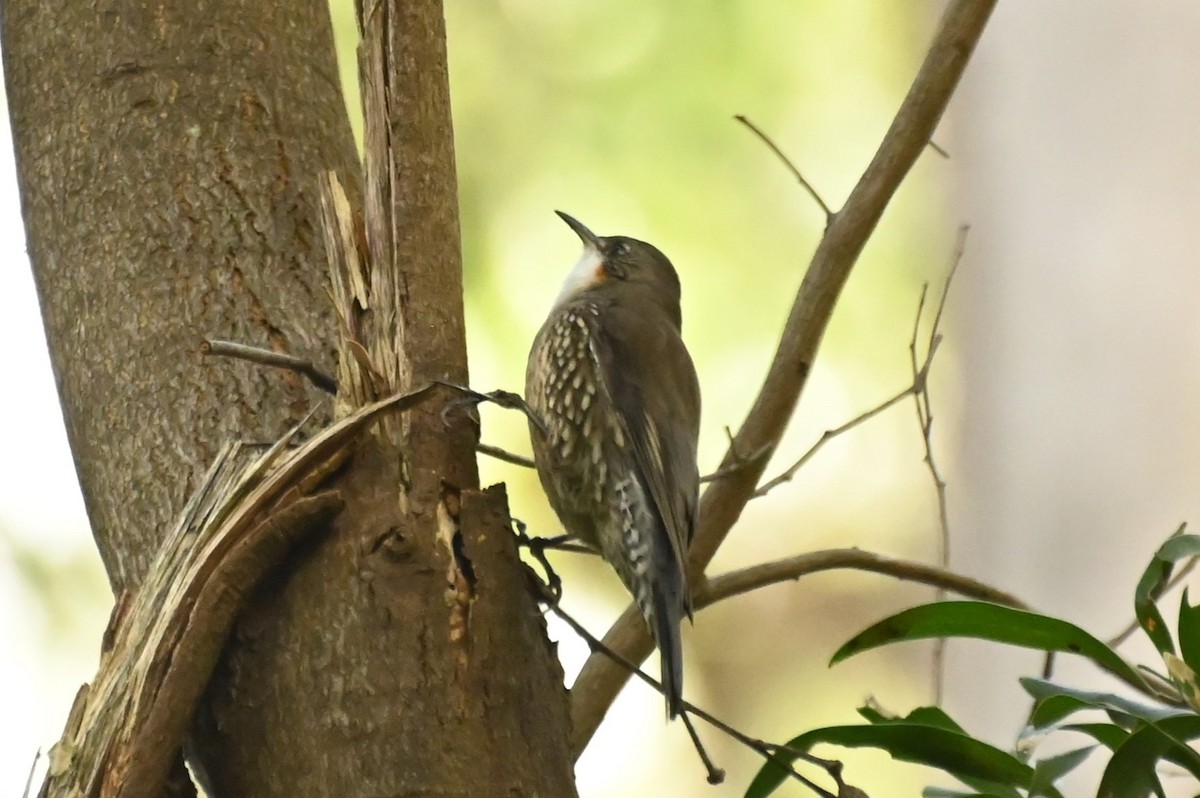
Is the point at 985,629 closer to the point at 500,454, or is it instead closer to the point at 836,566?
the point at 836,566

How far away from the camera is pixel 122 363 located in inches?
63.2

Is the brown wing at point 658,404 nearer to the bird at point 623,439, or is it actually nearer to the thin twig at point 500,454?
the bird at point 623,439

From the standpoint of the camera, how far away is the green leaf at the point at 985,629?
1482 millimetres

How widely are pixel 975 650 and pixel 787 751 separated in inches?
105

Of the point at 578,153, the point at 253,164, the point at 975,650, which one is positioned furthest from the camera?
the point at 578,153

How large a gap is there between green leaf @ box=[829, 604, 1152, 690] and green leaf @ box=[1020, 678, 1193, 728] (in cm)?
6

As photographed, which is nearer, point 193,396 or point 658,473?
point 193,396

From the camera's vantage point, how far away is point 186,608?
131 cm

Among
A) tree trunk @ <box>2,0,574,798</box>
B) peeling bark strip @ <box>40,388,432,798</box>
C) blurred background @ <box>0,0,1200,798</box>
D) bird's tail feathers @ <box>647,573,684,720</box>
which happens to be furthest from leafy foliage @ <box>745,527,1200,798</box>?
blurred background @ <box>0,0,1200,798</box>

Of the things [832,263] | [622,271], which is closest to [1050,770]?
[832,263]

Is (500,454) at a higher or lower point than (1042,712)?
higher

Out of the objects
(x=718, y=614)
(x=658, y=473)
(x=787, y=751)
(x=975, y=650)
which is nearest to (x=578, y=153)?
(x=718, y=614)

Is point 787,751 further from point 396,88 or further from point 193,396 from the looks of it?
point 396,88

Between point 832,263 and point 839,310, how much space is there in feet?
8.53
